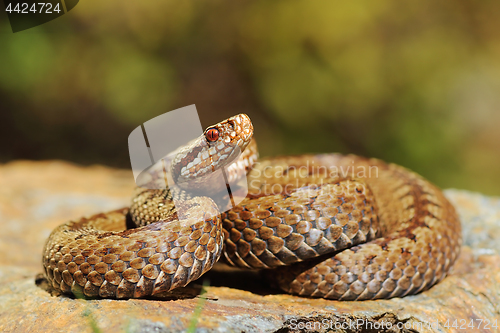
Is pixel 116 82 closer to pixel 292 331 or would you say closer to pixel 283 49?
pixel 283 49

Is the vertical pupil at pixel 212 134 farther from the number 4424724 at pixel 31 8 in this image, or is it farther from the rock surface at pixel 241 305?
the number 4424724 at pixel 31 8

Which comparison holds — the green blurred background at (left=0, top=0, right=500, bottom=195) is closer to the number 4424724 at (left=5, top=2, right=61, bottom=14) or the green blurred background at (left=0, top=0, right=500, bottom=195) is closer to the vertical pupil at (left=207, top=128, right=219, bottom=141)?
the number 4424724 at (left=5, top=2, right=61, bottom=14)

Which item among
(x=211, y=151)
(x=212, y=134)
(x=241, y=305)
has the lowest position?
(x=241, y=305)

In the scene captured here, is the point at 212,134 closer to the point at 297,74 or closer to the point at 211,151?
the point at 211,151

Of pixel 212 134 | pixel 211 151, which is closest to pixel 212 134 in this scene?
pixel 212 134

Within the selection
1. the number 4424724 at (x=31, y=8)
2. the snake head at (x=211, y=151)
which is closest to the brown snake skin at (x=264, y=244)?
the snake head at (x=211, y=151)

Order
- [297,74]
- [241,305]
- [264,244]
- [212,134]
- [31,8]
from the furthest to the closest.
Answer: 1. [297,74]
2. [31,8]
3. [212,134]
4. [264,244]
5. [241,305]
